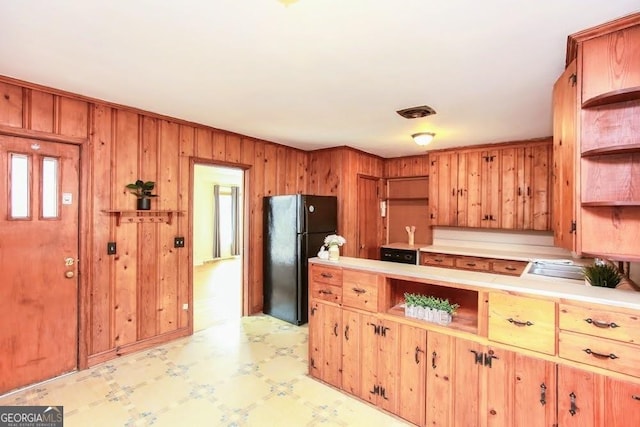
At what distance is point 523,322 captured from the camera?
1789mm

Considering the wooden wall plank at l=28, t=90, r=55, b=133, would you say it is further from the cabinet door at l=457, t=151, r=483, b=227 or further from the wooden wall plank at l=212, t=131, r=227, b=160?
the cabinet door at l=457, t=151, r=483, b=227

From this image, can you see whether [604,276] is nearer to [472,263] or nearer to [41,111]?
[472,263]

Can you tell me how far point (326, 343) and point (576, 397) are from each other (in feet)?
5.57

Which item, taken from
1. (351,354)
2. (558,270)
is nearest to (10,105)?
(351,354)

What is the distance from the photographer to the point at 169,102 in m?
3.01

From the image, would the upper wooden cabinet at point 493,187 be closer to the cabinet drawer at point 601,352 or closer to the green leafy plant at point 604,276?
the green leafy plant at point 604,276

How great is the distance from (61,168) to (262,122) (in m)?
1.98

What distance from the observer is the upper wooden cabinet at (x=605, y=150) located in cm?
171

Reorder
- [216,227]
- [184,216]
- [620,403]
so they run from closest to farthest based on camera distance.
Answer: [620,403] < [184,216] < [216,227]

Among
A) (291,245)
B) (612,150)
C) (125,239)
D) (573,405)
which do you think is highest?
(612,150)

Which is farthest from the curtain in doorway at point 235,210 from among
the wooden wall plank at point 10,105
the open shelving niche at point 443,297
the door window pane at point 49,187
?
the open shelving niche at point 443,297

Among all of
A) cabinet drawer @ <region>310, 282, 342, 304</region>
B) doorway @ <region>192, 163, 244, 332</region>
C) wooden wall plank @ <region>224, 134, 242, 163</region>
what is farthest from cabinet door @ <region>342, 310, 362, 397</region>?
doorway @ <region>192, 163, 244, 332</region>

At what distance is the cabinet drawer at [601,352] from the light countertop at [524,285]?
0.20 meters

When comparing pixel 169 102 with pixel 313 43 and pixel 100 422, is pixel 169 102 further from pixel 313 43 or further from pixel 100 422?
pixel 100 422
